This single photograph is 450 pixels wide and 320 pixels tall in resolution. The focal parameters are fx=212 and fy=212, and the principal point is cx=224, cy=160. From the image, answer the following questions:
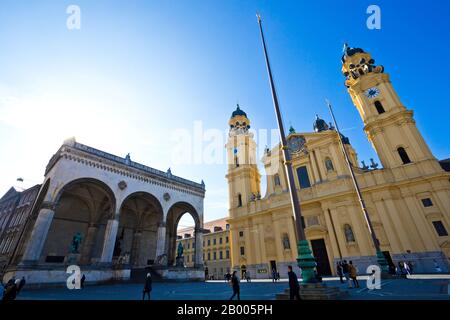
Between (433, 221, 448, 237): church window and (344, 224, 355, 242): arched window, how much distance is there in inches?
265

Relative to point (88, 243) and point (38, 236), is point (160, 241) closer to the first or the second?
point (88, 243)

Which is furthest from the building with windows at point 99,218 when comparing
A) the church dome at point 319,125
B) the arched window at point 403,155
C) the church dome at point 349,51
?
the church dome at point 349,51

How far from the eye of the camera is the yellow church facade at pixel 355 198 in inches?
778

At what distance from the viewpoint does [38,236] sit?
15.8 metres

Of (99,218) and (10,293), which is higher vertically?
(99,218)

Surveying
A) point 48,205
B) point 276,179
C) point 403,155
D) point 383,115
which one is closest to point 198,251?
point 276,179

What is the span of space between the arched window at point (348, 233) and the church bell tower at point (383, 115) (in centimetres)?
802

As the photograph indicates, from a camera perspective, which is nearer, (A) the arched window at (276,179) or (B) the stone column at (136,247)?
(B) the stone column at (136,247)

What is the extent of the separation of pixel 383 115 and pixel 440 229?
13278mm

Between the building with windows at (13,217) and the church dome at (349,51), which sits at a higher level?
the church dome at (349,51)

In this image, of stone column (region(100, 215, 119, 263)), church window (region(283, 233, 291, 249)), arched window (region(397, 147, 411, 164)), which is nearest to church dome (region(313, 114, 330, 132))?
arched window (region(397, 147, 411, 164))

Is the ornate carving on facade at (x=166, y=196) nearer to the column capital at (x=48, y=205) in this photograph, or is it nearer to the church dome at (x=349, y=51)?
the column capital at (x=48, y=205)

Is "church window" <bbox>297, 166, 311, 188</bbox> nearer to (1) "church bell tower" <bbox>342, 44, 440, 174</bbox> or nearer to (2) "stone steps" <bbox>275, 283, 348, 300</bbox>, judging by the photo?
(1) "church bell tower" <bbox>342, 44, 440, 174</bbox>

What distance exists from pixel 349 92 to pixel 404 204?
1724cm
